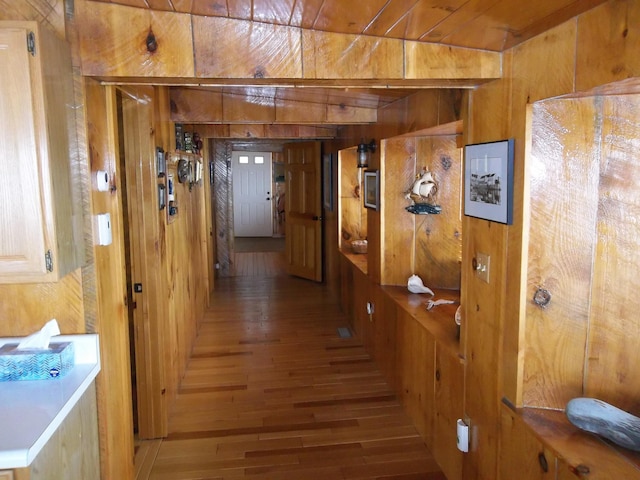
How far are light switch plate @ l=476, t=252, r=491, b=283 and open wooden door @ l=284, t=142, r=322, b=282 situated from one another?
4.34 m

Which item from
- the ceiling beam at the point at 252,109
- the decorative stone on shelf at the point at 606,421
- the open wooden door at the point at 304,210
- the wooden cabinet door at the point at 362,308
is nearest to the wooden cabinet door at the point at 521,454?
the decorative stone on shelf at the point at 606,421

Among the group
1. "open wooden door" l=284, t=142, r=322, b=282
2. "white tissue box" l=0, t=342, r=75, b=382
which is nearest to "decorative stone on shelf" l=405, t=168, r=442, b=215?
"white tissue box" l=0, t=342, r=75, b=382

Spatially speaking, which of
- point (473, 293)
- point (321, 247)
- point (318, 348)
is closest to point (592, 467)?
point (473, 293)

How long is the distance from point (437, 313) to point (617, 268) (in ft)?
4.54

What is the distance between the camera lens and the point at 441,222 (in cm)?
350

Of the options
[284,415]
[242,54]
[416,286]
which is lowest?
[284,415]

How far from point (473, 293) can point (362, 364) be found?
200 centimetres

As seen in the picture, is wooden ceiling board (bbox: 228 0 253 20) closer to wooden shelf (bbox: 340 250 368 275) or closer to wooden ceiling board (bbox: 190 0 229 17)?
wooden ceiling board (bbox: 190 0 229 17)

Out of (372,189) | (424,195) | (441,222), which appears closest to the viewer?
(424,195)

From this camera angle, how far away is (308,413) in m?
3.13

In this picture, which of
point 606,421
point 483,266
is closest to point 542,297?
point 483,266

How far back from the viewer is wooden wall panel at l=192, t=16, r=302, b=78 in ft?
5.35

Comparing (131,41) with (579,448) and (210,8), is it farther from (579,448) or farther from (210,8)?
(579,448)

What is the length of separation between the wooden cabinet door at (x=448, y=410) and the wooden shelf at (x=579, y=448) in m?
0.58
